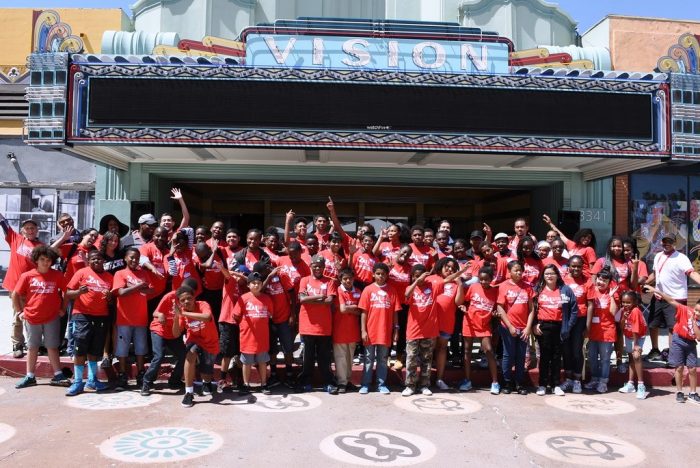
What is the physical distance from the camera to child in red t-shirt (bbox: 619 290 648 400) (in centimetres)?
615

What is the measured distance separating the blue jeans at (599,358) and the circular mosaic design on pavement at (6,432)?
19.8 ft

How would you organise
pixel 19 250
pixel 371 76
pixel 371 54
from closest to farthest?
1. pixel 19 250
2. pixel 371 76
3. pixel 371 54

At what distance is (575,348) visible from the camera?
6.20 metres

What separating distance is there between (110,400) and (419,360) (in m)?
3.31

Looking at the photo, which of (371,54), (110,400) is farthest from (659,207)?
(110,400)

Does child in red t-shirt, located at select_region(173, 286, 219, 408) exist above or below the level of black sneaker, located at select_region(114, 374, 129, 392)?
above

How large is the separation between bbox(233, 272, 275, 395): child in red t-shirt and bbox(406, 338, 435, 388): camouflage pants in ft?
5.17

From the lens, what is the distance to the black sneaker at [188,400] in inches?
208

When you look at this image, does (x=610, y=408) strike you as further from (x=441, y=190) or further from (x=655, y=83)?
(x=441, y=190)

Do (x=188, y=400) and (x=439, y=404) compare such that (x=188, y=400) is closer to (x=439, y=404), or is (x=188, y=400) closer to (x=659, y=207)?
(x=439, y=404)

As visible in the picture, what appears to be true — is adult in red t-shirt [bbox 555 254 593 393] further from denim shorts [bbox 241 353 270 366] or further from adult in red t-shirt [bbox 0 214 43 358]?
adult in red t-shirt [bbox 0 214 43 358]

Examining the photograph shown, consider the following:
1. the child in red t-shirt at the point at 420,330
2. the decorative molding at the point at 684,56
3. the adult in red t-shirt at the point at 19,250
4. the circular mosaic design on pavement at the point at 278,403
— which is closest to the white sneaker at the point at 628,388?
the child in red t-shirt at the point at 420,330

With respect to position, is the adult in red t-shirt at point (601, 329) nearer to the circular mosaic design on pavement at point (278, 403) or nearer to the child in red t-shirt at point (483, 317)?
the child in red t-shirt at point (483, 317)

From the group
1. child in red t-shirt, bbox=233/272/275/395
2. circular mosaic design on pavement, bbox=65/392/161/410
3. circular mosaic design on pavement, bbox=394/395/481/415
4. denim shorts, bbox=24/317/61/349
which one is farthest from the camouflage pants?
denim shorts, bbox=24/317/61/349
